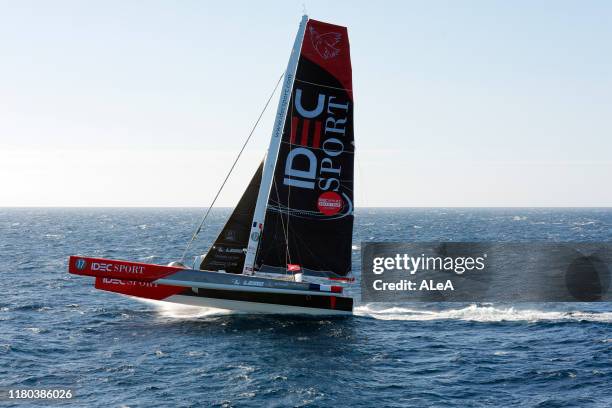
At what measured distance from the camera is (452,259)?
53.4 m

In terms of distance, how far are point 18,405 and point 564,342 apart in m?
20.3

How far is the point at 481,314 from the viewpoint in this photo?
30.2 m

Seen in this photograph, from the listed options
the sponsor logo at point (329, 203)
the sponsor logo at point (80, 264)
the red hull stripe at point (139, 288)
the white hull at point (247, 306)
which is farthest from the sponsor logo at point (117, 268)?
the sponsor logo at point (329, 203)

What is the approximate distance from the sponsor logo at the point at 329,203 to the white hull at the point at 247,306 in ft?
15.1

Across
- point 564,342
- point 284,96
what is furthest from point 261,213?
point 564,342

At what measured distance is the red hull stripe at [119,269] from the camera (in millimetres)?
26453

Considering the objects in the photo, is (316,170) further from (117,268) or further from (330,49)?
(117,268)

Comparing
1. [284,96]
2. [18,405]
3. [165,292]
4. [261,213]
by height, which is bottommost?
[18,405]

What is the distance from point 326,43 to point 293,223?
8.31 metres

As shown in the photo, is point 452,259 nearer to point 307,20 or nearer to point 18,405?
point 307,20

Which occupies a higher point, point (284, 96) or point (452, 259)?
point (284, 96)

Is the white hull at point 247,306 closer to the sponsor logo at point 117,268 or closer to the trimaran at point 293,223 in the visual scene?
the trimaran at point 293,223

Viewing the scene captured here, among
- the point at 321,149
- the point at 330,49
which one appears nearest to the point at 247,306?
the point at 321,149

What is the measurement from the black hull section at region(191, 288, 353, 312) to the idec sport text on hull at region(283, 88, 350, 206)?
4536 mm
